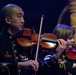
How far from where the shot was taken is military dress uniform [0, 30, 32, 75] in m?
2.05

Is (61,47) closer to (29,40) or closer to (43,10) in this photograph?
(29,40)

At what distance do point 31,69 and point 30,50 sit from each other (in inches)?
7.7

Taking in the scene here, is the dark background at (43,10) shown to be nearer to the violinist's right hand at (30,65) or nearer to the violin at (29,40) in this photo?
the violin at (29,40)

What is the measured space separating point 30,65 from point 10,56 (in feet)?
0.66

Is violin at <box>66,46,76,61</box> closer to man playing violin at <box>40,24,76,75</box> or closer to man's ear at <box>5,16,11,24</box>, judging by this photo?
man playing violin at <box>40,24,76,75</box>

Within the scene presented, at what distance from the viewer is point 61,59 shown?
2.32 m

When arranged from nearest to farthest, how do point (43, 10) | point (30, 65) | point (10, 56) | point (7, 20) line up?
point (30, 65), point (10, 56), point (7, 20), point (43, 10)

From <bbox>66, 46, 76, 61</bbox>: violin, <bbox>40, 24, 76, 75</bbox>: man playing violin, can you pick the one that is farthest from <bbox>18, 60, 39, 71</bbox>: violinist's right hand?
<bbox>66, 46, 76, 61</bbox>: violin

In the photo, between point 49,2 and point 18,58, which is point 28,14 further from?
point 18,58

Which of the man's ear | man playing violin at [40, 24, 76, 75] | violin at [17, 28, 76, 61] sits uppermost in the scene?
the man's ear

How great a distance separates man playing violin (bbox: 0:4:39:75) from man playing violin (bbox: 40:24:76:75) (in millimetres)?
175

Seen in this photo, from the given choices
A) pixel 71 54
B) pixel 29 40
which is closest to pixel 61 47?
pixel 71 54

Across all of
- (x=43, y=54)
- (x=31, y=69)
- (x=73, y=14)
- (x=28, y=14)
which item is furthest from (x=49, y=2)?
(x=31, y=69)

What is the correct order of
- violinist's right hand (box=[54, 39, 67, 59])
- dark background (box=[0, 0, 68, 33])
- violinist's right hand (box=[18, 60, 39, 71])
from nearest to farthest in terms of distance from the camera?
violinist's right hand (box=[18, 60, 39, 71])
violinist's right hand (box=[54, 39, 67, 59])
dark background (box=[0, 0, 68, 33])
